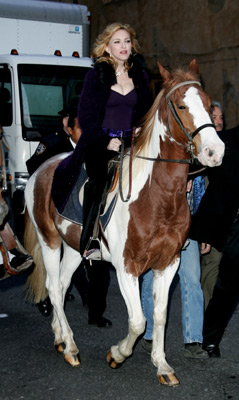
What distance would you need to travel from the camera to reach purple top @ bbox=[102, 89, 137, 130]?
18.9ft

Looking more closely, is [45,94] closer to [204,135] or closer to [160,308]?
[160,308]

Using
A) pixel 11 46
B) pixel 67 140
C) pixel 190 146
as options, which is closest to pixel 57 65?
pixel 11 46

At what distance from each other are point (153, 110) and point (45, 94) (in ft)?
21.3

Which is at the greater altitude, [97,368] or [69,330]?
[69,330]

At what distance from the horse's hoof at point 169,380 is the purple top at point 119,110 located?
1.97 m

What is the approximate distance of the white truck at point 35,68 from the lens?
11281 mm

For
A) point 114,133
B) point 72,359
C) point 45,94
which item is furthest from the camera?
point 45,94

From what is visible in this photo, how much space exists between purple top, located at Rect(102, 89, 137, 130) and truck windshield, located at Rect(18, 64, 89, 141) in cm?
560

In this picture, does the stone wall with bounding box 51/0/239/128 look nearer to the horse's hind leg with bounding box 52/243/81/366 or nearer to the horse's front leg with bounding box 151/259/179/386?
the horse's hind leg with bounding box 52/243/81/366

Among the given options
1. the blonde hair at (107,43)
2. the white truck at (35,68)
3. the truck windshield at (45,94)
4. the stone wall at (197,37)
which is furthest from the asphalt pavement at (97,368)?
the stone wall at (197,37)

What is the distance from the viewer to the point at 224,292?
6.05 metres

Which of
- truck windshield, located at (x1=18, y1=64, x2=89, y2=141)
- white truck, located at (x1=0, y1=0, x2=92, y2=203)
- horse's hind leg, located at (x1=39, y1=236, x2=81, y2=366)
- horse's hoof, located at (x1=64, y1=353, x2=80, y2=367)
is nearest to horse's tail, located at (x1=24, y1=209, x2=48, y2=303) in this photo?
horse's hind leg, located at (x1=39, y1=236, x2=81, y2=366)

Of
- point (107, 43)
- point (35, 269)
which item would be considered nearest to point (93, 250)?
point (35, 269)

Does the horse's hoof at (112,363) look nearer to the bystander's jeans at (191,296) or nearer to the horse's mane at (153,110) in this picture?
the bystander's jeans at (191,296)
